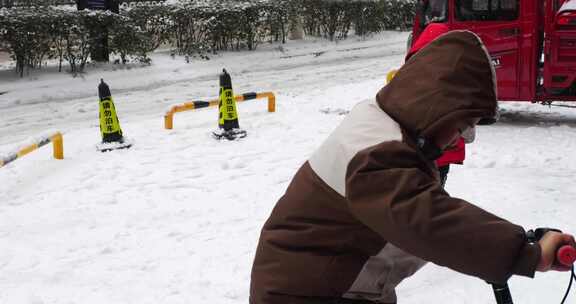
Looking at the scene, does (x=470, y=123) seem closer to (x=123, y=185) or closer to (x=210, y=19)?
(x=123, y=185)

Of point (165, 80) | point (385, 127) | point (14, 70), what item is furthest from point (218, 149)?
point (14, 70)

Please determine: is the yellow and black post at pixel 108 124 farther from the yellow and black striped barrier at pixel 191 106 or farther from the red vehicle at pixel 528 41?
the red vehicle at pixel 528 41

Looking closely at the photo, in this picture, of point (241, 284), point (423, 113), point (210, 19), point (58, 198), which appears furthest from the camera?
point (210, 19)

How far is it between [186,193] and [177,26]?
11.1m

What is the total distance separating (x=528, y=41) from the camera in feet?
27.3

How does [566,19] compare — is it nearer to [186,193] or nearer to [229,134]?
[229,134]

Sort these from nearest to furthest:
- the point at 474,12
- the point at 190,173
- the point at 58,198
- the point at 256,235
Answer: the point at 256,235
the point at 58,198
the point at 190,173
the point at 474,12

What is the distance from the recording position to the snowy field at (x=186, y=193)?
423 cm

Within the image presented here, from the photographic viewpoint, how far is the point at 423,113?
176 cm

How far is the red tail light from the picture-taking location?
8.04 meters

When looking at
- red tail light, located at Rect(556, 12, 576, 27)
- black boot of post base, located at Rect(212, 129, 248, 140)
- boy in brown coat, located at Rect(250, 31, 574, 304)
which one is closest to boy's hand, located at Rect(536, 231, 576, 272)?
boy in brown coat, located at Rect(250, 31, 574, 304)

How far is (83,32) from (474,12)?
28.7ft

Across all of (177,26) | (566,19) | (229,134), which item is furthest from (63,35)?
(566,19)

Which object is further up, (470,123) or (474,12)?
(474,12)
